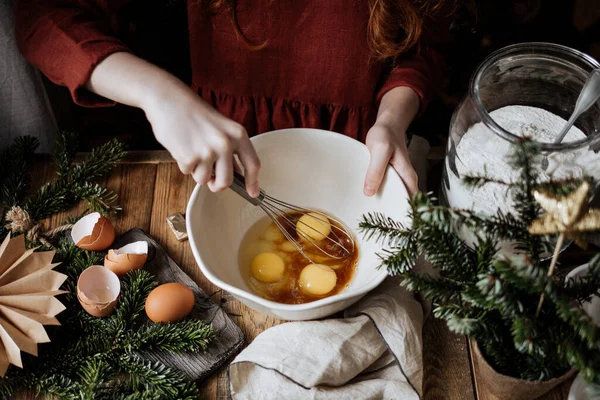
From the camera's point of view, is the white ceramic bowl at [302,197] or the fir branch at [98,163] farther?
the fir branch at [98,163]

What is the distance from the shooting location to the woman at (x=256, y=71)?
27.2 inches

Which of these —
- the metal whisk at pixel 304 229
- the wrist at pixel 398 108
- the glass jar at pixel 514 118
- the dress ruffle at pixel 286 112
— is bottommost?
the metal whisk at pixel 304 229

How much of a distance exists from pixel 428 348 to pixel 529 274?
1.03ft

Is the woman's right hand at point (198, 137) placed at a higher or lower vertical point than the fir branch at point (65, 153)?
higher

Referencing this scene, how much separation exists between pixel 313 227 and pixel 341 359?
22cm

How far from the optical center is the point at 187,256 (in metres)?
0.84

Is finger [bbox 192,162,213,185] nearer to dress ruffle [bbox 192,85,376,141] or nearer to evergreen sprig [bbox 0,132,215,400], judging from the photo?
evergreen sprig [bbox 0,132,215,400]

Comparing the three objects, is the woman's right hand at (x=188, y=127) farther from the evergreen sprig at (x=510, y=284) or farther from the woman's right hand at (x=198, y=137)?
the evergreen sprig at (x=510, y=284)

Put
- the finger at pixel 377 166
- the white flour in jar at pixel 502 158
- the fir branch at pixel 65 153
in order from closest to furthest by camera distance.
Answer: the white flour in jar at pixel 502 158 < the finger at pixel 377 166 < the fir branch at pixel 65 153

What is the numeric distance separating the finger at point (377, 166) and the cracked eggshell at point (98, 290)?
367 mm

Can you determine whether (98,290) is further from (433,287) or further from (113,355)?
(433,287)

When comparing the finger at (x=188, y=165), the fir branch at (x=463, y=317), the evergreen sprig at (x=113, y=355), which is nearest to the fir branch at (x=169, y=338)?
the evergreen sprig at (x=113, y=355)

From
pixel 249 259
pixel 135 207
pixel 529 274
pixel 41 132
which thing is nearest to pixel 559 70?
pixel 529 274

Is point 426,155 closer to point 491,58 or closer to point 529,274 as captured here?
point 491,58
